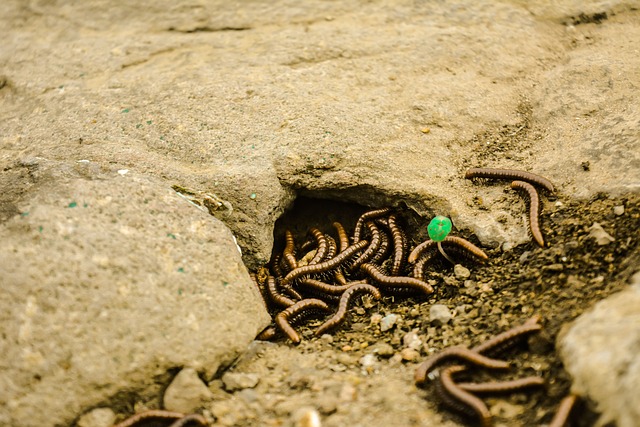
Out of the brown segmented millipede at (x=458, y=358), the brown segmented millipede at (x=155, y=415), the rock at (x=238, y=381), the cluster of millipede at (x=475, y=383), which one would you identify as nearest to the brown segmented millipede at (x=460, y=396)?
the cluster of millipede at (x=475, y=383)

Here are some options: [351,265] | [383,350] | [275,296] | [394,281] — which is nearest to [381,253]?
[351,265]

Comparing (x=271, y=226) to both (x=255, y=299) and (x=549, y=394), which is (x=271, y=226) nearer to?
(x=255, y=299)

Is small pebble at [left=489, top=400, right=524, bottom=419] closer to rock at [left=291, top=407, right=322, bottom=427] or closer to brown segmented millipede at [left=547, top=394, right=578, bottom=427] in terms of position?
brown segmented millipede at [left=547, top=394, right=578, bottom=427]

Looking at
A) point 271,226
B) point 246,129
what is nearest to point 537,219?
point 271,226

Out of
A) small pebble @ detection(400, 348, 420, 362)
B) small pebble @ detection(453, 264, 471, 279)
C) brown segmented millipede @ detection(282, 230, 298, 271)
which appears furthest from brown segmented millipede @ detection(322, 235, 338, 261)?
small pebble @ detection(400, 348, 420, 362)

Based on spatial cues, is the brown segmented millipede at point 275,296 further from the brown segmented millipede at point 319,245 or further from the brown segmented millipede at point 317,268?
the brown segmented millipede at point 319,245

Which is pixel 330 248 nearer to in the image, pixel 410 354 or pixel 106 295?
pixel 410 354
